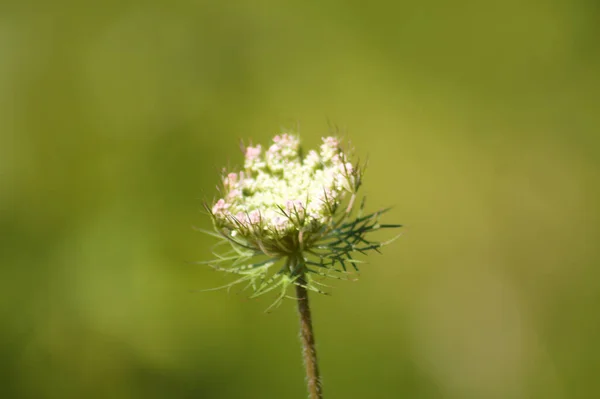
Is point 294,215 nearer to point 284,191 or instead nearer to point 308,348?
point 284,191

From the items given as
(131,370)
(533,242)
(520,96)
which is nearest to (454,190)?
(533,242)

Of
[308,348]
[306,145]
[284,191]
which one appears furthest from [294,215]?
[306,145]

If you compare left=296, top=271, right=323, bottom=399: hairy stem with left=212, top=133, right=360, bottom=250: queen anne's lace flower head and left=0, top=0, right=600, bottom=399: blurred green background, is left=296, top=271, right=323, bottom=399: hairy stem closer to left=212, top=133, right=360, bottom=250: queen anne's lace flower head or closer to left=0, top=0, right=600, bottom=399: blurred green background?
left=212, top=133, right=360, bottom=250: queen anne's lace flower head

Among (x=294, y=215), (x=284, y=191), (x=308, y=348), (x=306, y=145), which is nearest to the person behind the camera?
(x=308, y=348)

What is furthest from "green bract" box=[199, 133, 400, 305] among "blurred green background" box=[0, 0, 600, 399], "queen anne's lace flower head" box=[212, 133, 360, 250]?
"blurred green background" box=[0, 0, 600, 399]

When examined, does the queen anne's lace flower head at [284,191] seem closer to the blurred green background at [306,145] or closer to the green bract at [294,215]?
the green bract at [294,215]
